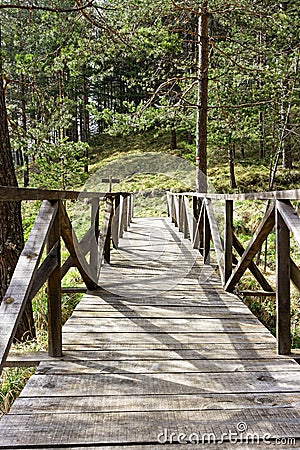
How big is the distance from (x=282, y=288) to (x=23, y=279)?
4.93ft

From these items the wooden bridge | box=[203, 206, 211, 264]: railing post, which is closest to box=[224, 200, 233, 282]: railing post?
the wooden bridge

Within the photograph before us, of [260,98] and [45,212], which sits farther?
[260,98]

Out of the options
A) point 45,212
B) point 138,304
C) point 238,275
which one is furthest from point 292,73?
point 45,212

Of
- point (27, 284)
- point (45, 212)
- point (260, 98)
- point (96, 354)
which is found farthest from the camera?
point (260, 98)

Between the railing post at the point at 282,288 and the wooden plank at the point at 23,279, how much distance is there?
1.33 metres

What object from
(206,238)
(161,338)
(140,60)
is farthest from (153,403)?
(140,60)

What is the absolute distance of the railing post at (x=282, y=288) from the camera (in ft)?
8.54

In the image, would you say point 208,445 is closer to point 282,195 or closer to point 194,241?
point 282,195

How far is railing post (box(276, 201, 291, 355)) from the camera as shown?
260 centimetres

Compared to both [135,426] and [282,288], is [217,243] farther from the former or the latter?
[135,426]

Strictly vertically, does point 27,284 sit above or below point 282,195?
below

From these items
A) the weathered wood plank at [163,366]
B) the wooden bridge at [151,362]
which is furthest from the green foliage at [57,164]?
the weathered wood plank at [163,366]

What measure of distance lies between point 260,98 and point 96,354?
793cm

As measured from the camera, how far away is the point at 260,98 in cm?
924
